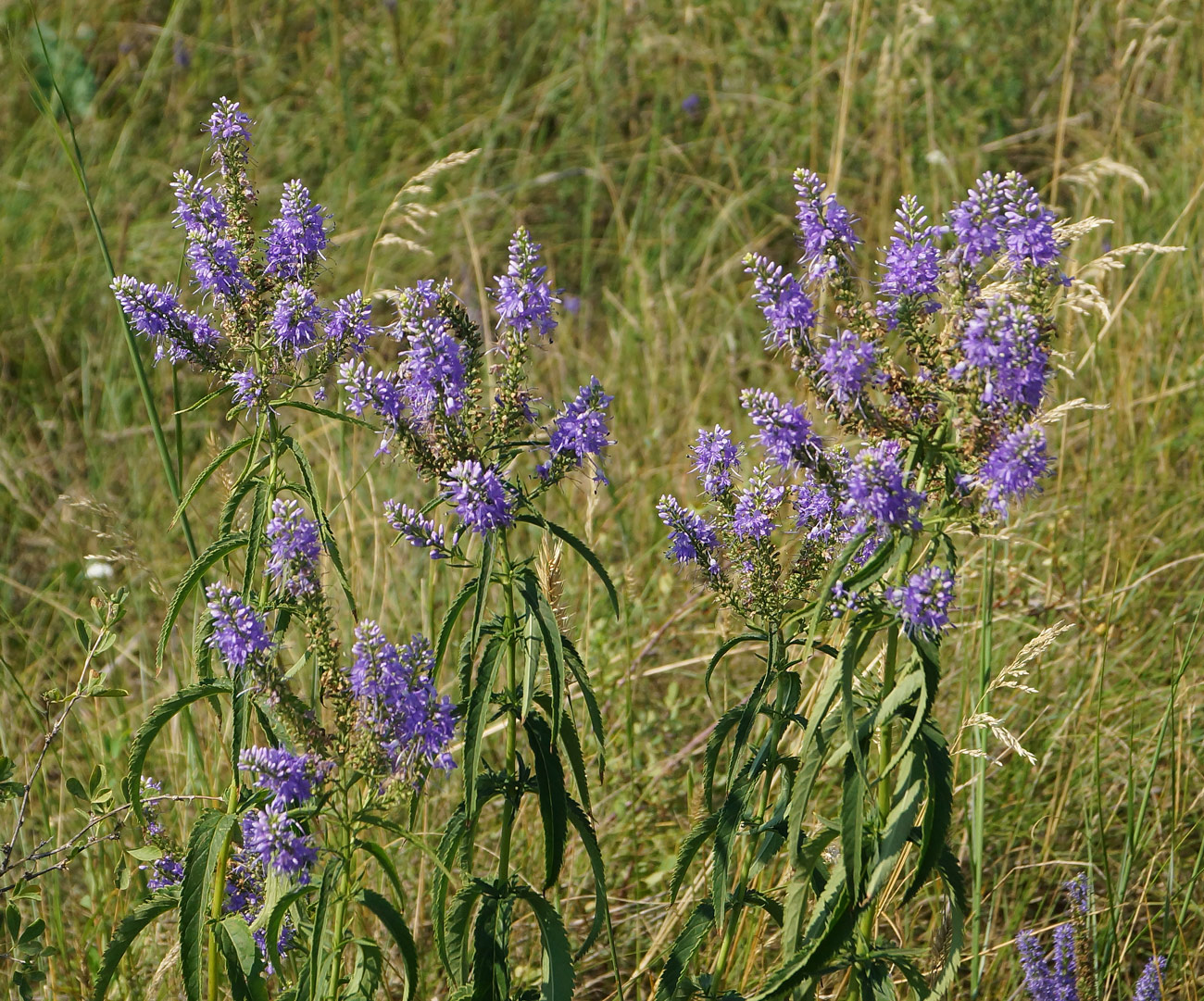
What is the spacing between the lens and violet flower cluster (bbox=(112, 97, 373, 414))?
1.97 meters

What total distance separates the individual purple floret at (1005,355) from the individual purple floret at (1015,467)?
6cm

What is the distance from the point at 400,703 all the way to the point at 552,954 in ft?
1.51

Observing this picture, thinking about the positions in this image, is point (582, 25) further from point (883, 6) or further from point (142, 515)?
point (142, 515)

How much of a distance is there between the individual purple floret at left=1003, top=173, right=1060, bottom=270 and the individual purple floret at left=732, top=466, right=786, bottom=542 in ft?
1.68

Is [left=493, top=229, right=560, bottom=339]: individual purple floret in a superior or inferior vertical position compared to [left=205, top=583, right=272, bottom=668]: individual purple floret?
superior

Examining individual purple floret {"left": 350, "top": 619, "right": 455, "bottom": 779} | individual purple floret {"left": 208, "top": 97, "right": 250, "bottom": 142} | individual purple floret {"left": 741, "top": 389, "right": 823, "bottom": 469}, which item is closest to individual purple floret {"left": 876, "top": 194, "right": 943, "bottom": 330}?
individual purple floret {"left": 741, "top": 389, "right": 823, "bottom": 469}

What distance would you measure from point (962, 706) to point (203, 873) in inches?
75.9

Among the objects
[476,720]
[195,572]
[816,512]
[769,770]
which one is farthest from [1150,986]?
[195,572]

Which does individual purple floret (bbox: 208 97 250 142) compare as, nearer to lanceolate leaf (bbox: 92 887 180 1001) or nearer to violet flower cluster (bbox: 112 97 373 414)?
violet flower cluster (bbox: 112 97 373 414)

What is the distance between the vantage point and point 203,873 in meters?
1.85

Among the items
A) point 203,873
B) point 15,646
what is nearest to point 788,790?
point 203,873

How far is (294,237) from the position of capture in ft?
6.61

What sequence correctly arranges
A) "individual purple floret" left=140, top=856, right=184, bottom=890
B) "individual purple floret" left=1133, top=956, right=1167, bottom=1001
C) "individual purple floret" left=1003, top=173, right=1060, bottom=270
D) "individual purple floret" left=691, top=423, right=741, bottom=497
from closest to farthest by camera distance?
"individual purple floret" left=1003, top=173, right=1060, bottom=270 → "individual purple floret" left=691, top=423, right=741, bottom=497 → "individual purple floret" left=140, top=856, right=184, bottom=890 → "individual purple floret" left=1133, top=956, right=1167, bottom=1001

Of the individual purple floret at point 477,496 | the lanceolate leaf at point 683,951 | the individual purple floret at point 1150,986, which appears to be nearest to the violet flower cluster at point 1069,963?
the individual purple floret at point 1150,986
